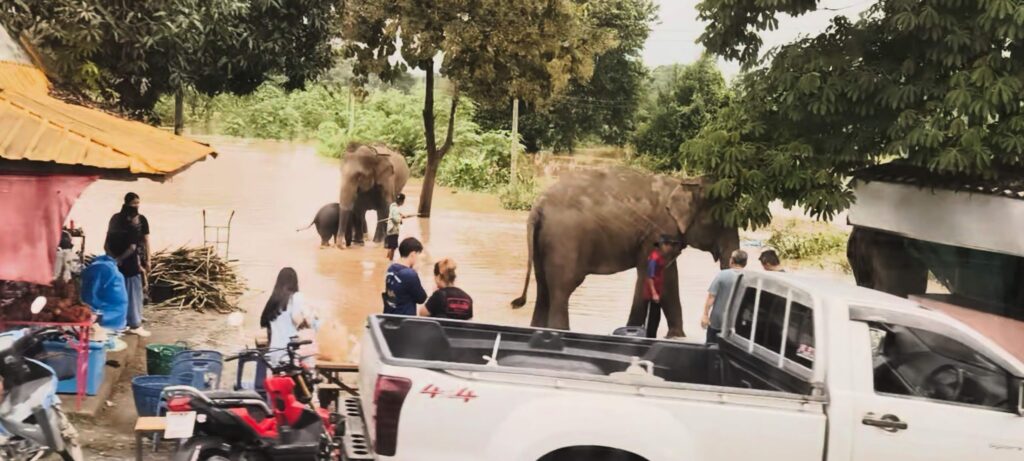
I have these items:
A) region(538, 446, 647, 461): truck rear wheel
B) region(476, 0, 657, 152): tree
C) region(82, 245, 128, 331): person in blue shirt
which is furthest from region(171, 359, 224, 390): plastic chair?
region(476, 0, 657, 152): tree

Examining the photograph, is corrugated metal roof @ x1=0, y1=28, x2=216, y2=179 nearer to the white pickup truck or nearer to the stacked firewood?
the white pickup truck

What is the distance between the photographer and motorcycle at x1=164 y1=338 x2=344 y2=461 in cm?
534

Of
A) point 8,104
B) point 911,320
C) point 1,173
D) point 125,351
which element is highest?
point 8,104

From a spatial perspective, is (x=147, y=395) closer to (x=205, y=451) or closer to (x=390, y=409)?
(x=205, y=451)

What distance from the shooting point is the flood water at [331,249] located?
45.3ft

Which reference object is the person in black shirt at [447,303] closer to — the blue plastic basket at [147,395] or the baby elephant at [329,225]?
the blue plastic basket at [147,395]

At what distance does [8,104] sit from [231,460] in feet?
11.3

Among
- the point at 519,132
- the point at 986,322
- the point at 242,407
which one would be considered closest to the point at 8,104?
the point at 242,407

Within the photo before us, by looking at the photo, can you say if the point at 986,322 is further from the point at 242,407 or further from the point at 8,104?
the point at 8,104

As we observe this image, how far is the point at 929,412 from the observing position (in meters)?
4.83

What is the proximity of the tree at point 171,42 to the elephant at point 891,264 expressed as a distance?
7274 millimetres

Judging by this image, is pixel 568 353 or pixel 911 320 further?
pixel 568 353

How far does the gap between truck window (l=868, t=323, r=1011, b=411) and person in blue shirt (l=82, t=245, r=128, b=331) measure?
5.90 metres

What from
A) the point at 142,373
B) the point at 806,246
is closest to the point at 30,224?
the point at 142,373
